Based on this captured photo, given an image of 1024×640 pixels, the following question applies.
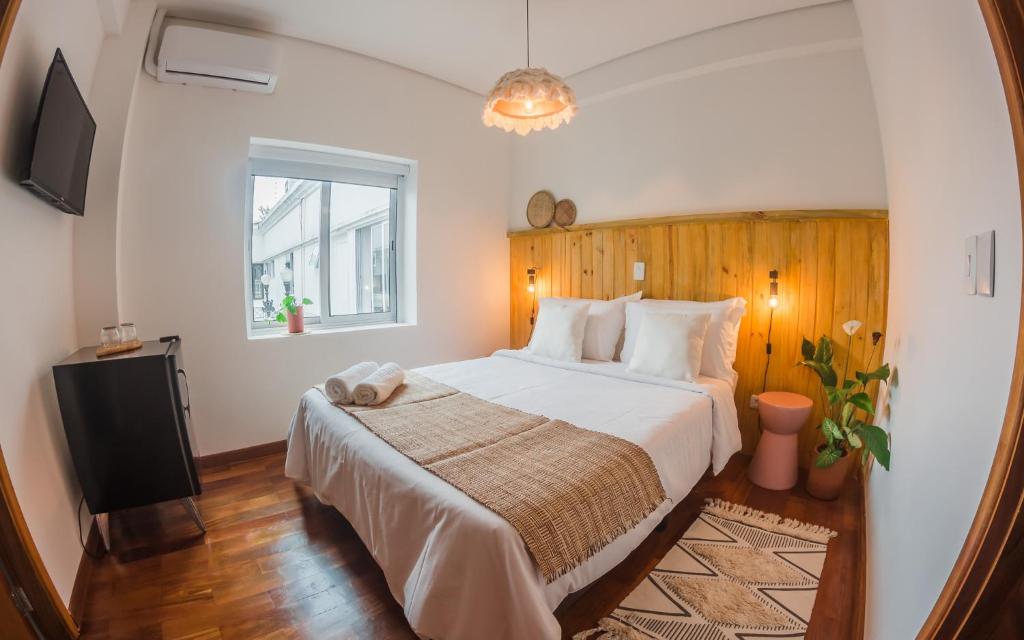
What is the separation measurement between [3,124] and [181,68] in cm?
137

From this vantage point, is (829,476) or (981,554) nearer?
(981,554)

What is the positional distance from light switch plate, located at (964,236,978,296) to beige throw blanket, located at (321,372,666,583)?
105 centimetres

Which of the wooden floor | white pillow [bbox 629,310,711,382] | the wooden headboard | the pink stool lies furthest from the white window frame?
the pink stool

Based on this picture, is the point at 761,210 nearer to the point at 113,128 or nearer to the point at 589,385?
the point at 589,385

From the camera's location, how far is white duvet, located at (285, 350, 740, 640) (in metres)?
1.15

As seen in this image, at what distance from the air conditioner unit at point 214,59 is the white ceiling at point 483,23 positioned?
21cm

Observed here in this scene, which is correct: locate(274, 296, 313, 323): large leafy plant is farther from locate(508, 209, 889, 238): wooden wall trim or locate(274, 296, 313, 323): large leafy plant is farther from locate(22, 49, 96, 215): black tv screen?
locate(508, 209, 889, 238): wooden wall trim

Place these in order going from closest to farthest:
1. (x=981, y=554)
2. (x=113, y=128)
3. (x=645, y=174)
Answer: (x=981, y=554), (x=113, y=128), (x=645, y=174)

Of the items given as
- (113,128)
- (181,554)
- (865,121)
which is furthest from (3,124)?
(865,121)

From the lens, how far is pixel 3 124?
1.33m

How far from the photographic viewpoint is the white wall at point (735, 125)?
7.82 ft

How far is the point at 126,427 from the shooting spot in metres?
1.81

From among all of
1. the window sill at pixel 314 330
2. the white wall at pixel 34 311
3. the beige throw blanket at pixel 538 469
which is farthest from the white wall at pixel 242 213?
the beige throw blanket at pixel 538 469

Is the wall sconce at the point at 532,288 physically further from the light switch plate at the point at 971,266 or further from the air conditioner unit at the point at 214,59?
the light switch plate at the point at 971,266
